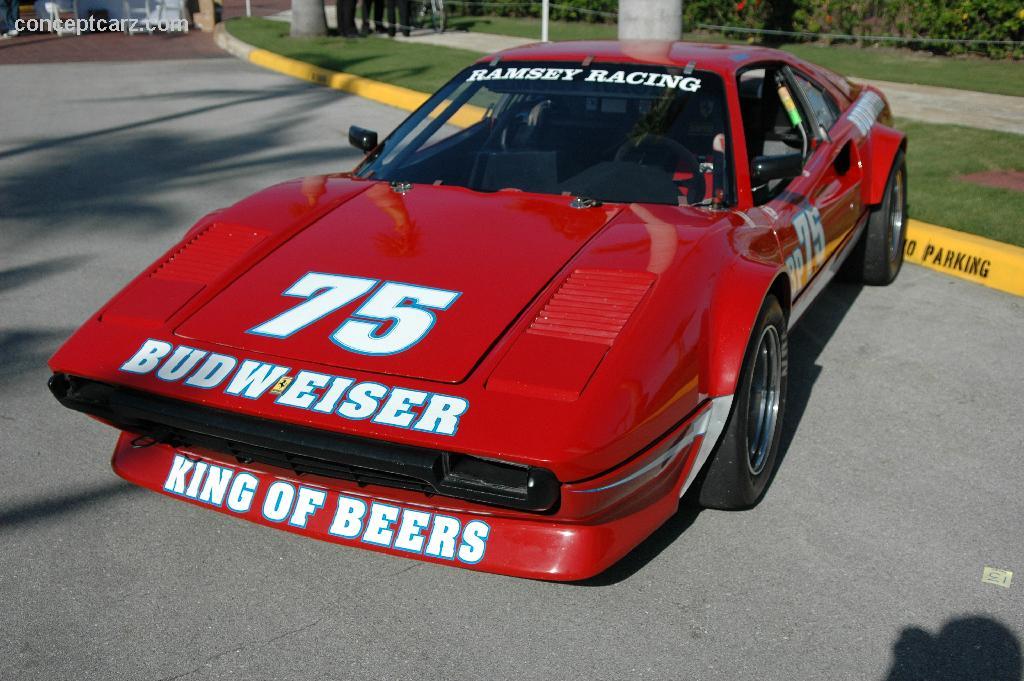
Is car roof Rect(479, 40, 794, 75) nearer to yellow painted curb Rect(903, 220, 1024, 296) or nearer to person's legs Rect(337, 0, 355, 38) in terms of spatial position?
yellow painted curb Rect(903, 220, 1024, 296)

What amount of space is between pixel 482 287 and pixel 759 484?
3.67 ft

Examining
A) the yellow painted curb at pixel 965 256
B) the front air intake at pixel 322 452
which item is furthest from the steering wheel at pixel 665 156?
the front air intake at pixel 322 452

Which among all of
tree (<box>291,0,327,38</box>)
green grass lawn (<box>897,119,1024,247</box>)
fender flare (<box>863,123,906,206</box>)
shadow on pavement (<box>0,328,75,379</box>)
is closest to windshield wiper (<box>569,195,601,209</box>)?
fender flare (<box>863,123,906,206</box>)

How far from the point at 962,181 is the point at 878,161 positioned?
7.43ft

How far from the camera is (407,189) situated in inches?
156

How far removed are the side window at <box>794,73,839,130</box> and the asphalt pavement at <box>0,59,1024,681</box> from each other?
3.32 feet

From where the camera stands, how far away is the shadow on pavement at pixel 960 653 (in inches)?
104

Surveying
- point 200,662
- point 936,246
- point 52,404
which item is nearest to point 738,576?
point 200,662

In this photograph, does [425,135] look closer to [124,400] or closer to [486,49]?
[124,400]

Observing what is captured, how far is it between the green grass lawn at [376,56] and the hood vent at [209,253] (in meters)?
7.54

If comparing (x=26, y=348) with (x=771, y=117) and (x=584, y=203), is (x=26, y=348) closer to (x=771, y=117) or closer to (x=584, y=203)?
(x=584, y=203)

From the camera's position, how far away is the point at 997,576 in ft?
10.0

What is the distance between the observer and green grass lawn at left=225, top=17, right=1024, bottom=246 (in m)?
6.22

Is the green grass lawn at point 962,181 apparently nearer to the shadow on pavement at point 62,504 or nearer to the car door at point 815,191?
the car door at point 815,191
